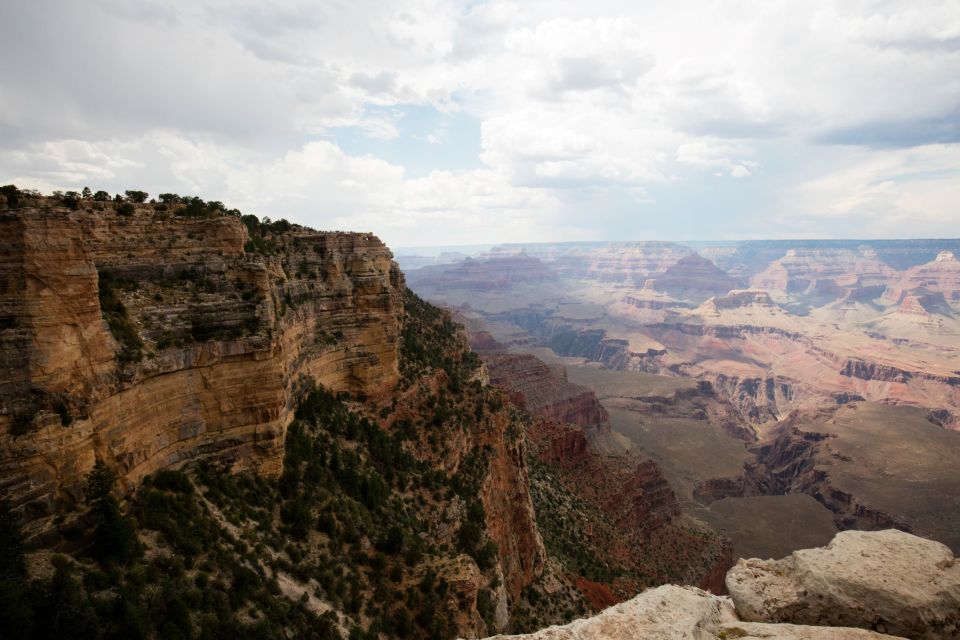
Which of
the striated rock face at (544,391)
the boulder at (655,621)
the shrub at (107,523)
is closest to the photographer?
the boulder at (655,621)

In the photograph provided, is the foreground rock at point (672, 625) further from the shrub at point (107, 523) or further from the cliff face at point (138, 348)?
the cliff face at point (138, 348)

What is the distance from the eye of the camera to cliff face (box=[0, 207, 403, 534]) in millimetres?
13578

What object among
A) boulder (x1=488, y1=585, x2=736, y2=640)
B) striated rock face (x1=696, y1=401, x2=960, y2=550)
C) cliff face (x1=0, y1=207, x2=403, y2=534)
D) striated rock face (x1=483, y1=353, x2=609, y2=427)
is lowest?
striated rock face (x1=696, y1=401, x2=960, y2=550)

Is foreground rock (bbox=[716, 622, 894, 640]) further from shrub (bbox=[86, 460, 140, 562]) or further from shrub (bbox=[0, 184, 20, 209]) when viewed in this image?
shrub (bbox=[0, 184, 20, 209])

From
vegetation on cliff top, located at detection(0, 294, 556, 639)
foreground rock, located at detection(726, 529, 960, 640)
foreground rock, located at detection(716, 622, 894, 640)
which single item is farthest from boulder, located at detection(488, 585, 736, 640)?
vegetation on cliff top, located at detection(0, 294, 556, 639)

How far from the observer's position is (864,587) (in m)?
9.62

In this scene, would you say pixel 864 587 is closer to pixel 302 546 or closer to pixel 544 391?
pixel 302 546

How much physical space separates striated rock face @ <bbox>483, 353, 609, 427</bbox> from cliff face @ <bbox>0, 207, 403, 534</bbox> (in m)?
77.3

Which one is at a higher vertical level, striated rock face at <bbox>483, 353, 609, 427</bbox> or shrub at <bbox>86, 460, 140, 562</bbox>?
shrub at <bbox>86, 460, 140, 562</bbox>

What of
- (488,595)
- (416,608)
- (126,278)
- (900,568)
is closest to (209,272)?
(126,278)

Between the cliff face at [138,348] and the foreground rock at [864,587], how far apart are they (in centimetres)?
1725

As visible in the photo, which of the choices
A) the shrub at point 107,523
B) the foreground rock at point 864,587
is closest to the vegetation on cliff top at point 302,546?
the shrub at point 107,523

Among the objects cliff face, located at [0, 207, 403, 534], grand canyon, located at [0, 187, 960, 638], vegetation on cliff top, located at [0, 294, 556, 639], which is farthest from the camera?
cliff face, located at [0, 207, 403, 534]

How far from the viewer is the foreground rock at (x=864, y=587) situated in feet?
30.1
